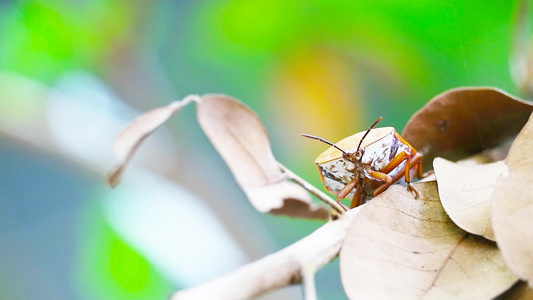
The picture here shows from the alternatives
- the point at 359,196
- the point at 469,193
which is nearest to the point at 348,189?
the point at 359,196

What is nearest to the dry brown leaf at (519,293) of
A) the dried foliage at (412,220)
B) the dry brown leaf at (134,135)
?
the dried foliage at (412,220)

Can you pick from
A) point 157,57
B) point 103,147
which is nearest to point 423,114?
point 103,147

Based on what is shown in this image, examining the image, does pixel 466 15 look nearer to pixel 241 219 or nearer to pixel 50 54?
pixel 241 219

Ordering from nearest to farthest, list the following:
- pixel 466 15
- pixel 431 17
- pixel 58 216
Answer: pixel 466 15 < pixel 431 17 < pixel 58 216

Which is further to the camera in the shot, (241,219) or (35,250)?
(241,219)

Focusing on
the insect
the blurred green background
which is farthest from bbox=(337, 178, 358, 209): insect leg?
the blurred green background

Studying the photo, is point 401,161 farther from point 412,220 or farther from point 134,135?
point 134,135
